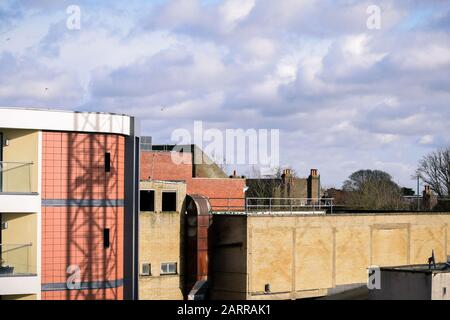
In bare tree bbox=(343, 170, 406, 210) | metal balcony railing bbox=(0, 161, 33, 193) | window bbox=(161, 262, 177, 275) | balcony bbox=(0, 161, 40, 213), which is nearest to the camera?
balcony bbox=(0, 161, 40, 213)

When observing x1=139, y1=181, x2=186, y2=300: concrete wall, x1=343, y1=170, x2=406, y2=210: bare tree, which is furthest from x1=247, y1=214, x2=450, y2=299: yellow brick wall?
x1=343, y1=170, x2=406, y2=210: bare tree

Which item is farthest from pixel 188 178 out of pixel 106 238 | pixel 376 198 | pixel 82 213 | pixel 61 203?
pixel 376 198

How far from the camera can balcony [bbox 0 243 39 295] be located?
2727 cm

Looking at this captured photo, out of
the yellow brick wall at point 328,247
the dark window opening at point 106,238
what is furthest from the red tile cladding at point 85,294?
the yellow brick wall at point 328,247

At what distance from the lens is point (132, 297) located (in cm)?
3073

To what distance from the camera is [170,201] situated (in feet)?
124

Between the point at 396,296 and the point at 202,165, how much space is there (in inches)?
1265

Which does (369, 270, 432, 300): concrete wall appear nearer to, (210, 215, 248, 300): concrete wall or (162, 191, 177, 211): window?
(210, 215, 248, 300): concrete wall

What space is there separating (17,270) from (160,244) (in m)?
10.2

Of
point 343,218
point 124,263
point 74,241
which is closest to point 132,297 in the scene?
point 124,263

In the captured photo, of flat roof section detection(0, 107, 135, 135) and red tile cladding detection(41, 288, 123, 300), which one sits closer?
flat roof section detection(0, 107, 135, 135)

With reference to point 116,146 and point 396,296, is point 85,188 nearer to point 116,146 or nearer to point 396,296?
point 116,146

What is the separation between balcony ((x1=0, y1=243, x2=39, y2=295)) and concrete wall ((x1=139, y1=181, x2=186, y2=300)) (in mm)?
8964

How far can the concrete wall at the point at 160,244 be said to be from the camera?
36.7 m
